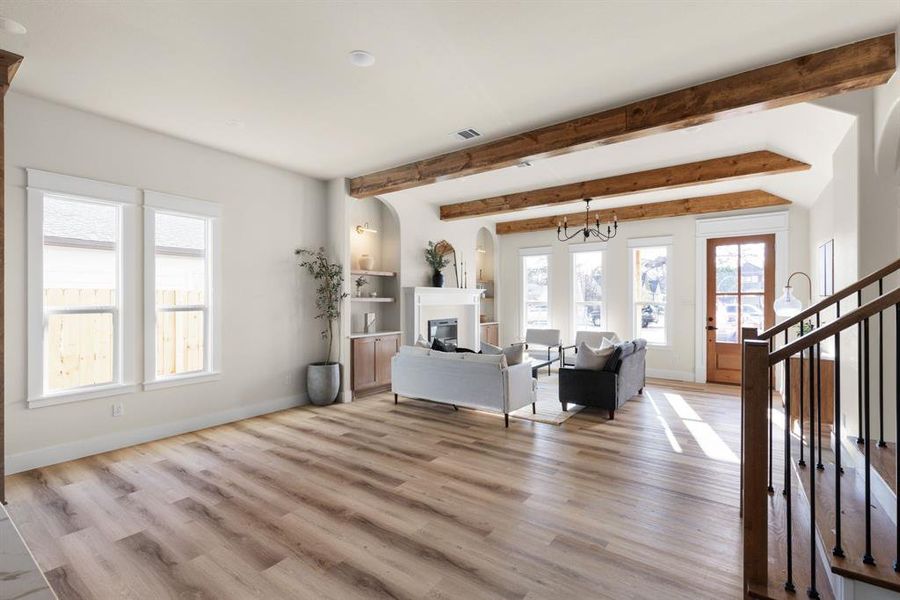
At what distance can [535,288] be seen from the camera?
912 centimetres

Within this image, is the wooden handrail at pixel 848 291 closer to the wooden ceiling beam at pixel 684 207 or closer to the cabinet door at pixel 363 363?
the wooden ceiling beam at pixel 684 207

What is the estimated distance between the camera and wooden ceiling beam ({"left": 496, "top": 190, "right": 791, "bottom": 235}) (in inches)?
256

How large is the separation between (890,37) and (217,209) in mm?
5735

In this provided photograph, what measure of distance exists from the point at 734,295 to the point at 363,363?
585 centimetres

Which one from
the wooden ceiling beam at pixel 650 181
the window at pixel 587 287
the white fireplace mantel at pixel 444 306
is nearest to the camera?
the wooden ceiling beam at pixel 650 181

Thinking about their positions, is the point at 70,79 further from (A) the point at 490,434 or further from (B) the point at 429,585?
(A) the point at 490,434

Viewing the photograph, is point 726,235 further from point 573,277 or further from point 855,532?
point 855,532

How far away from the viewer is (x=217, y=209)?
16.2 ft

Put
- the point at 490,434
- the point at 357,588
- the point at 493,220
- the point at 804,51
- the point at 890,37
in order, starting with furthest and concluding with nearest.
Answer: the point at 493,220 < the point at 490,434 < the point at 804,51 < the point at 890,37 < the point at 357,588

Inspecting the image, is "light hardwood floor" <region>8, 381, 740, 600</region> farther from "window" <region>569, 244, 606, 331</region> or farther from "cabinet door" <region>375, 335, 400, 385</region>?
"window" <region>569, 244, 606, 331</region>

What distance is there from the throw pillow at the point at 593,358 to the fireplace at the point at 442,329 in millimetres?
2503

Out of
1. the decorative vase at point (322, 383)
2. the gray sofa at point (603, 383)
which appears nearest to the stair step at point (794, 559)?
the gray sofa at point (603, 383)

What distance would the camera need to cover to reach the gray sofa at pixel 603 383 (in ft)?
16.7

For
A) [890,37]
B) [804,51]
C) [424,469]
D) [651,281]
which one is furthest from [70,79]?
[651,281]
